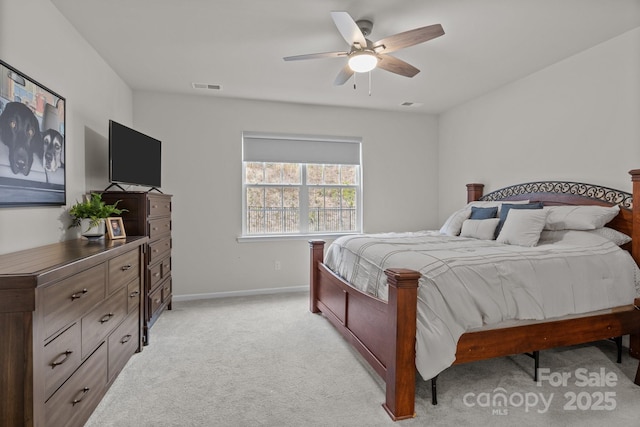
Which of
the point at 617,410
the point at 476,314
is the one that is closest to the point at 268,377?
Answer: the point at 476,314

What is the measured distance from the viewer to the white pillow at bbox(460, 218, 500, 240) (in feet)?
10.3

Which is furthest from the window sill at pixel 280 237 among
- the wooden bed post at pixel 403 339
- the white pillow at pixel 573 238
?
the wooden bed post at pixel 403 339

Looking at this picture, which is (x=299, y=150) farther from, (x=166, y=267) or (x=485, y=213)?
(x=485, y=213)

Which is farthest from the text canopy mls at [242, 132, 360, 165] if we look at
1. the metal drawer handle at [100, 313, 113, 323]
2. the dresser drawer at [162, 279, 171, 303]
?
the metal drawer handle at [100, 313, 113, 323]

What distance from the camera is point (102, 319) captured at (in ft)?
6.35

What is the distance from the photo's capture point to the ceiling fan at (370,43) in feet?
6.96

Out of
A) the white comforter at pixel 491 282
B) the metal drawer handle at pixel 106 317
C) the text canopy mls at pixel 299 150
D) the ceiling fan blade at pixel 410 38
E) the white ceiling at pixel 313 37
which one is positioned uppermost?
the white ceiling at pixel 313 37

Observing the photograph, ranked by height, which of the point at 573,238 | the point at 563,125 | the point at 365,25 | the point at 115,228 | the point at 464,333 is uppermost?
the point at 365,25

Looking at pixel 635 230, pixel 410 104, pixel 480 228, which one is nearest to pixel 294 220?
pixel 410 104

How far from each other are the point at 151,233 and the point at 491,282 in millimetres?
2770

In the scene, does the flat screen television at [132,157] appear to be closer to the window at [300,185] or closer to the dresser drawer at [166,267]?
the dresser drawer at [166,267]

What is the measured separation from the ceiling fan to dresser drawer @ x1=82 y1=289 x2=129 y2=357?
2120mm

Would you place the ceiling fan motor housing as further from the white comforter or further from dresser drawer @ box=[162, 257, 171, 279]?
dresser drawer @ box=[162, 257, 171, 279]

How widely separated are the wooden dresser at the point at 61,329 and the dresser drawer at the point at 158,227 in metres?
0.64
